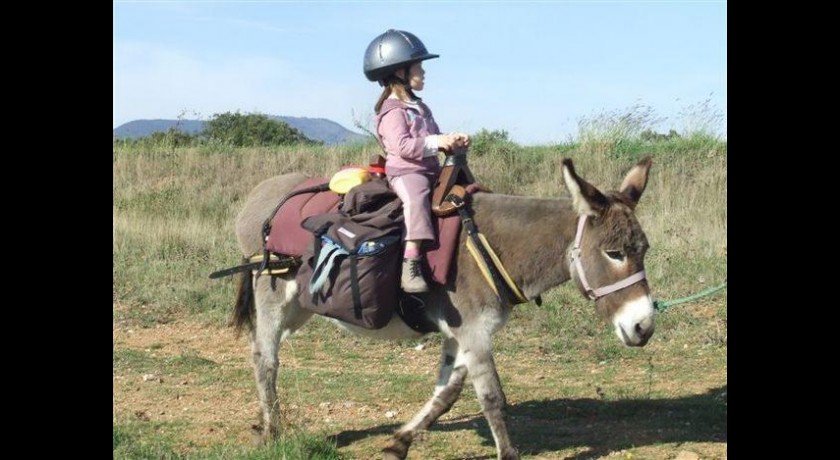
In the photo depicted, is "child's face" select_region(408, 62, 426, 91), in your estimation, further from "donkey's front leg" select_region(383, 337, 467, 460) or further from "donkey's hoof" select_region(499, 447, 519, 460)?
"donkey's hoof" select_region(499, 447, 519, 460)

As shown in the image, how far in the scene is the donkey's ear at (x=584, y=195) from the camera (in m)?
5.03

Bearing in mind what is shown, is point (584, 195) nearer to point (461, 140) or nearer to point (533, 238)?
point (533, 238)

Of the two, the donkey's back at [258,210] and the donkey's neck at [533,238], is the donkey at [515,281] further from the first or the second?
the donkey's back at [258,210]

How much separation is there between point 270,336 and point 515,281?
1660 millimetres

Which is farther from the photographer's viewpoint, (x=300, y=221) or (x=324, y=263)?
(x=300, y=221)

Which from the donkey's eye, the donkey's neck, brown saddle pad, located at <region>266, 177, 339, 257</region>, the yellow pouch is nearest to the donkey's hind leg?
brown saddle pad, located at <region>266, 177, 339, 257</region>

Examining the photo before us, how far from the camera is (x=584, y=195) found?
5.08 meters

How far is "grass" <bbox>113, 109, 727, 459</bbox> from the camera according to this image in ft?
20.3

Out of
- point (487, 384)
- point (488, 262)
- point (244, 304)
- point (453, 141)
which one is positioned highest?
point (453, 141)

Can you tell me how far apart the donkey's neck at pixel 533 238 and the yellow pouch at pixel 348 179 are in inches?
30.9

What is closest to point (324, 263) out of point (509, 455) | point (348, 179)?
point (348, 179)
